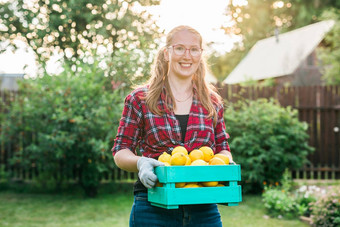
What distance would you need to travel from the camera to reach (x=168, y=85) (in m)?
A: 2.60

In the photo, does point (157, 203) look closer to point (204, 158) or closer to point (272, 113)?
point (204, 158)

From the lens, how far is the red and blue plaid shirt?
2.42 meters

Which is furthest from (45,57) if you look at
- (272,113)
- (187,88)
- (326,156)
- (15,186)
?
(187,88)

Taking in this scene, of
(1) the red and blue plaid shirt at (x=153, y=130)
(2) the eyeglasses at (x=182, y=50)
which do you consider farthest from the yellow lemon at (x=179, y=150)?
(2) the eyeglasses at (x=182, y=50)

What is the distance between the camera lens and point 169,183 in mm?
2139

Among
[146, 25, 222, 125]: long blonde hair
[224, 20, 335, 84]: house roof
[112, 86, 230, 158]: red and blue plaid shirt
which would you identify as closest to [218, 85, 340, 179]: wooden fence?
[146, 25, 222, 125]: long blonde hair

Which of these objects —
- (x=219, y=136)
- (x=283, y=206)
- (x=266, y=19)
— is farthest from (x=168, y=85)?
(x=266, y=19)

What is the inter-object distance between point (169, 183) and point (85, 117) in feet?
19.2

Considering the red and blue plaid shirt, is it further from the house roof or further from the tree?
the house roof

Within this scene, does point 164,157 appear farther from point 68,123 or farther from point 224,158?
point 68,123

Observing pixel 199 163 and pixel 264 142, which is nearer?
pixel 199 163

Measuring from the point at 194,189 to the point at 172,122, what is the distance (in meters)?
0.43

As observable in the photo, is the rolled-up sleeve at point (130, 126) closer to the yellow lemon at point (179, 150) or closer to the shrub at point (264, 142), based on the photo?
the yellow lemon at point (179, 150)

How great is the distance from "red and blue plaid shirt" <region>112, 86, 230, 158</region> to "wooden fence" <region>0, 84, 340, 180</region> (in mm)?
7150
